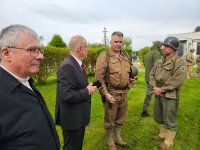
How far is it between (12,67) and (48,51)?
31.8 ft

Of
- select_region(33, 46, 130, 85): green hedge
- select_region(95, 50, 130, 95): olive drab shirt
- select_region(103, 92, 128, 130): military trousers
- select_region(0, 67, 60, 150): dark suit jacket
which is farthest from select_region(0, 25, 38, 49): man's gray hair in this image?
select_region(33, 46, 130, 85): green hedge

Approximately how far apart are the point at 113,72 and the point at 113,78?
0.12 meters

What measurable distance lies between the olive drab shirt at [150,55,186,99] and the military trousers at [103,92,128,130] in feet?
2.82

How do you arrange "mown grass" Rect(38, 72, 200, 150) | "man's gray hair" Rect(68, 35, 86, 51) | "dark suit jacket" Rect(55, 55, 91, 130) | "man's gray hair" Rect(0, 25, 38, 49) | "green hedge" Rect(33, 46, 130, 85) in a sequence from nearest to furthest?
"man's gray hair" Rect(0, 25, 38, 49)
"dark suit jacket" Rect(55, 55, 91, 130)
"man's gray hair" Rect(68, 35, 86, 51)
"mown grass" Rect(38, 72, 200, 150)
"green hedge" Rect(33, 46, 130, 85)

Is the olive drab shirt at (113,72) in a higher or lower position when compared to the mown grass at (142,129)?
higher

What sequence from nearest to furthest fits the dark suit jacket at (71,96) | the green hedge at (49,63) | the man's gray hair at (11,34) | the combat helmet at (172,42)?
the man's gray hair at (11,34) → the dark suit jacket at (71,96) → the combat helmet at (172,42) → the green hedge at (49,63)

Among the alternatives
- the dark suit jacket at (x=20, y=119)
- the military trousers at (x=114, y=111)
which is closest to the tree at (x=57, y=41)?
the military trousers at (x=114, y=111)

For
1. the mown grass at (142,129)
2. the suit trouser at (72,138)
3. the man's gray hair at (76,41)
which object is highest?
the man's gray hair at (76,41)

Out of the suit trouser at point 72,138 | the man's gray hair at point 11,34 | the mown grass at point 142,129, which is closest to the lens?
the man's gray hair at point 11,34

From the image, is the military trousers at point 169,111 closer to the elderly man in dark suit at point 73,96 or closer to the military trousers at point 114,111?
the military trousers at point 114,111

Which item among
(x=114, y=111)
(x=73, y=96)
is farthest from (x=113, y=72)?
(x=73, y=96)

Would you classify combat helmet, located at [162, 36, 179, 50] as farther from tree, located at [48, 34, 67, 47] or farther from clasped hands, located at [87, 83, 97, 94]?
tree, located at [48, 34, 67, 47]

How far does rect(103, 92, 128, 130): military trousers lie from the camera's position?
12.9 ft

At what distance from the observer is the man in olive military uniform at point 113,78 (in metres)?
3.73
